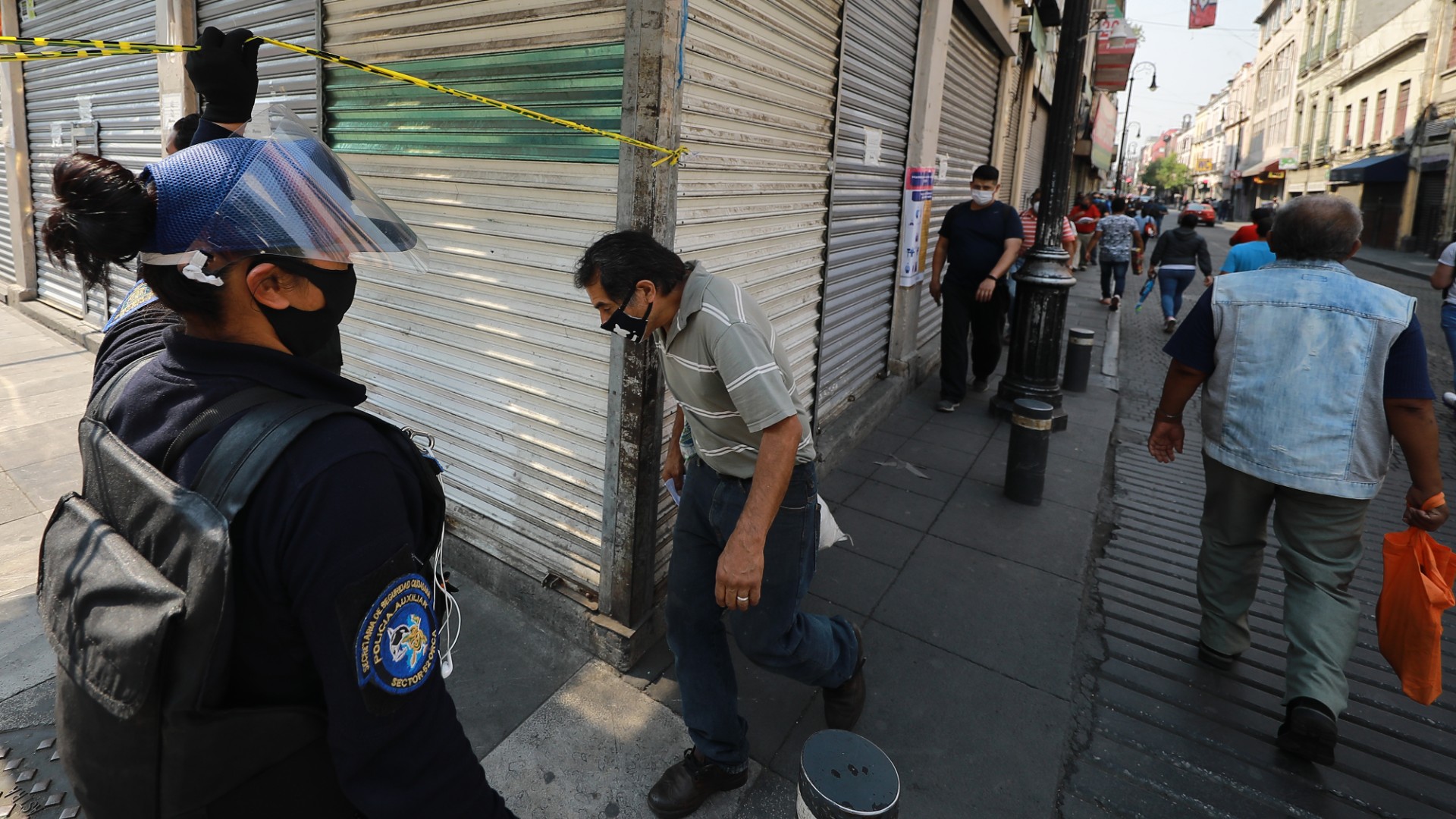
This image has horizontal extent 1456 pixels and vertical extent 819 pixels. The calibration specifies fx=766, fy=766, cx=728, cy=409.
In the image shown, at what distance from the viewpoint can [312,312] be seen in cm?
134

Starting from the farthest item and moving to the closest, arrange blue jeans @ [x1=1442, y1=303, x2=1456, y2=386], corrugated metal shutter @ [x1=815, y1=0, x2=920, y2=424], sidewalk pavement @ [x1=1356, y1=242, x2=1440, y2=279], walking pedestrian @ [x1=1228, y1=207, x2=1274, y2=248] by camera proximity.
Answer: sidewalk pavement @ [x1=1356, y1=242, x2=1440, y2=279], walking pedestrian @ [x1=1228, y1=207, x2=1274, y2=248], blue jeans @ [x1=1442, y1=303, x2=1456, y2=386], corrugated metal shutter @ [x1=815, y1=0, x2=920, y2=424]

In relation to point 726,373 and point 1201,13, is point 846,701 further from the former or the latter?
point 1201,13

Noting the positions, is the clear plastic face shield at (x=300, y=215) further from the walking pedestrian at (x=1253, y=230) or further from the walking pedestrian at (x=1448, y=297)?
the walking pedestrian at (x=1448, y=297)

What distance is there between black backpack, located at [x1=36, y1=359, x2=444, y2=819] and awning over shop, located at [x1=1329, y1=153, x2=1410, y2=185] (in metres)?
36.9

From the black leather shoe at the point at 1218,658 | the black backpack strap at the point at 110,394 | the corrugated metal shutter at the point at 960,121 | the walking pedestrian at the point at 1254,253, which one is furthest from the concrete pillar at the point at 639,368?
the walking pedestrian at the point at 1254,253

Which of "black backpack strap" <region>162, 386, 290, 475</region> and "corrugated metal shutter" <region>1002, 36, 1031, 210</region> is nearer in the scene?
"black backpack strap" <region>162, 386, 290, 475</region>

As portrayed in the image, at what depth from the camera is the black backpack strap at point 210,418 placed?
3.84ft

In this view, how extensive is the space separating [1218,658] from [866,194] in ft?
12.2

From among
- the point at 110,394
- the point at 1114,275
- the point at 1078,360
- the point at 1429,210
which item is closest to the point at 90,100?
the point at 110,394

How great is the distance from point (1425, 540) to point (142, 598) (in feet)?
12.4

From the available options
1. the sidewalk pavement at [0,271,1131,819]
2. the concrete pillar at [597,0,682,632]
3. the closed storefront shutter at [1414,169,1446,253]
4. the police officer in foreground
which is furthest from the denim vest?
the closed storefront shutter at [1414,169,1446,253]

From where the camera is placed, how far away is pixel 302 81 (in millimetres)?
4176

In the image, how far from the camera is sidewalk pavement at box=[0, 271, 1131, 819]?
268cm

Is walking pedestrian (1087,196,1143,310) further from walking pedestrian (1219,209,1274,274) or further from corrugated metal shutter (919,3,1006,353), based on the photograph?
walking pedestrian (1219,209,1274,274)
